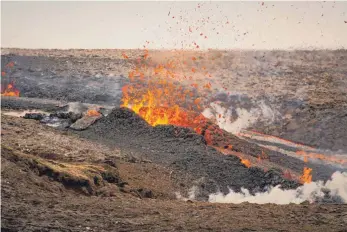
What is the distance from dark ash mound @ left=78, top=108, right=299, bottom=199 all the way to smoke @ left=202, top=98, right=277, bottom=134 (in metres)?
13.7

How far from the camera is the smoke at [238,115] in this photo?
34031 millimetres

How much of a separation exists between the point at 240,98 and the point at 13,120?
2507cm

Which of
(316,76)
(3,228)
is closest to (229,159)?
(3,228)

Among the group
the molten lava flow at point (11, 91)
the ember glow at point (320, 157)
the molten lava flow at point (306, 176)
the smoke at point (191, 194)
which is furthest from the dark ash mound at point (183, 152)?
the molten lava flow at point (11, 91)

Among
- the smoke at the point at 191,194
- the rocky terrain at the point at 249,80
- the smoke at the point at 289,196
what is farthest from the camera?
the rocky terrain at the point at 249,80

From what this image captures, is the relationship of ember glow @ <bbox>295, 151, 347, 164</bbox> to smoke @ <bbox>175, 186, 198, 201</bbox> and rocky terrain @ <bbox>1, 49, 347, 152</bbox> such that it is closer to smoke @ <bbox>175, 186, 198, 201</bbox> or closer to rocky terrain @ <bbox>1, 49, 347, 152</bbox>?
rocky terrain @ <bbox>1, 49, 347, 152</bbox>

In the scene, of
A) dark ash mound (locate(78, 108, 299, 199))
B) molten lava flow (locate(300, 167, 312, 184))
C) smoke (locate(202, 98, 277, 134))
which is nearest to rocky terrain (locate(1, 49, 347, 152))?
smoke (locate(202, 98, 277, 134))

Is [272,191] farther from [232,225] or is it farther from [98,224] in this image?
[98,224]

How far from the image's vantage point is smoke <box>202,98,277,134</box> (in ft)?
112

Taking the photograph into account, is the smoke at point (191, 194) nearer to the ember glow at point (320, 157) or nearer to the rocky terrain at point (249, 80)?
the ember glow at point (320, 157)

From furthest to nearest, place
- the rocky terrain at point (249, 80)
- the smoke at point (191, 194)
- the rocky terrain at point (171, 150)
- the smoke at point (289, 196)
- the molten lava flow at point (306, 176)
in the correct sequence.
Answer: the rocky terrain at point (249, 80)
the molten lava flow at point (306, 176)
the smoke at point (289, 196)
the smoke at point (191, 194)
the rocky terrain at point (171, 150)

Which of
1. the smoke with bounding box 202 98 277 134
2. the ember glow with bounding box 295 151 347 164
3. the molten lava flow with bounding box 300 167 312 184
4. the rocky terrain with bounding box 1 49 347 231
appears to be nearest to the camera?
the rocky terrain with bounding box 1 49 347 231

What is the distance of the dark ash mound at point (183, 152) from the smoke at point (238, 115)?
44.9 feet

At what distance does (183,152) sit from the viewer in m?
17.4
